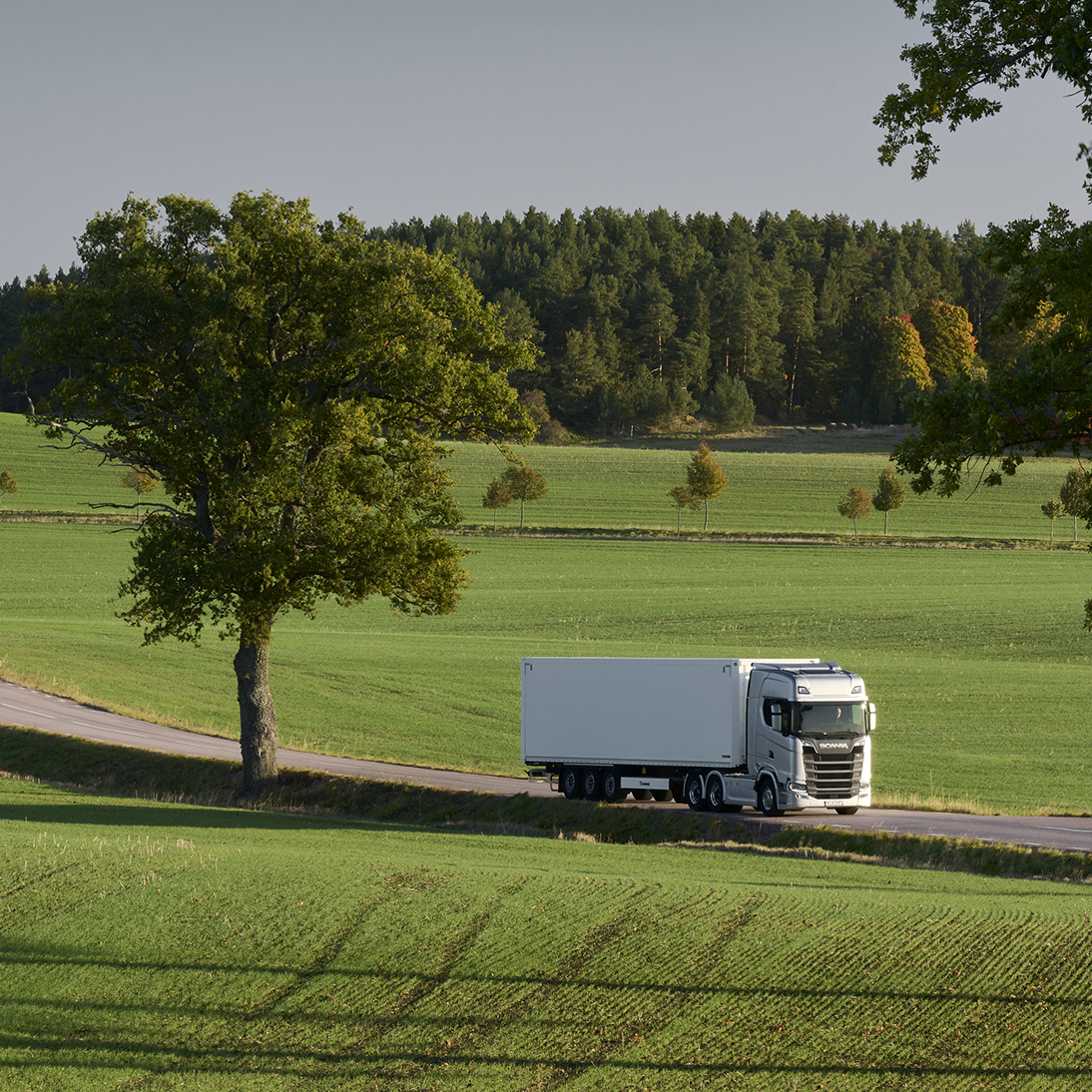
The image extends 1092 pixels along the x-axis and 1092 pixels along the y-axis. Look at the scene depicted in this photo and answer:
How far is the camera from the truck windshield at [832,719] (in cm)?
2645

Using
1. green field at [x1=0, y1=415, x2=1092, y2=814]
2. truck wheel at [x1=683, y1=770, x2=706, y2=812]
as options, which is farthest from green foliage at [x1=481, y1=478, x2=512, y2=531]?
truck wheel at [x1=683, y1=770, x2=706, y2=812]

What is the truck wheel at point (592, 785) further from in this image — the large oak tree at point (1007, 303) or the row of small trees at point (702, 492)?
the row of small trees at point (702, 492)

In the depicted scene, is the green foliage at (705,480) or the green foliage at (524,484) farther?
the green foliage at (705,480)

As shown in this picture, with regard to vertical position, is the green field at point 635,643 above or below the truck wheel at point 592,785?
below

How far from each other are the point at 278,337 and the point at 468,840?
43.0 ft

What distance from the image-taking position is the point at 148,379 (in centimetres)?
2717

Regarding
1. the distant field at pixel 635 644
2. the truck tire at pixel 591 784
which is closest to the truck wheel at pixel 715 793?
the truck tire at pixel 591 784

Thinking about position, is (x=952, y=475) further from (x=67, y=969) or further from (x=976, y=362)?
(x=976, y=362)

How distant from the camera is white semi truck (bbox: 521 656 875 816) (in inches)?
1045

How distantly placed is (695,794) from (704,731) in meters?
1.69

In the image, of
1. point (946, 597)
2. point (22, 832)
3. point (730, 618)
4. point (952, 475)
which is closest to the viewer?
point (952, 475)

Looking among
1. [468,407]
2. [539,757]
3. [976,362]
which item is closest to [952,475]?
[468,407]

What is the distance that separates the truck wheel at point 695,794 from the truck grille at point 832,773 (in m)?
2.80

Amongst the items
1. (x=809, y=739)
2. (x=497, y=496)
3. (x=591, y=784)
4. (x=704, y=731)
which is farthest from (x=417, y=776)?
(x=497, y=496)
